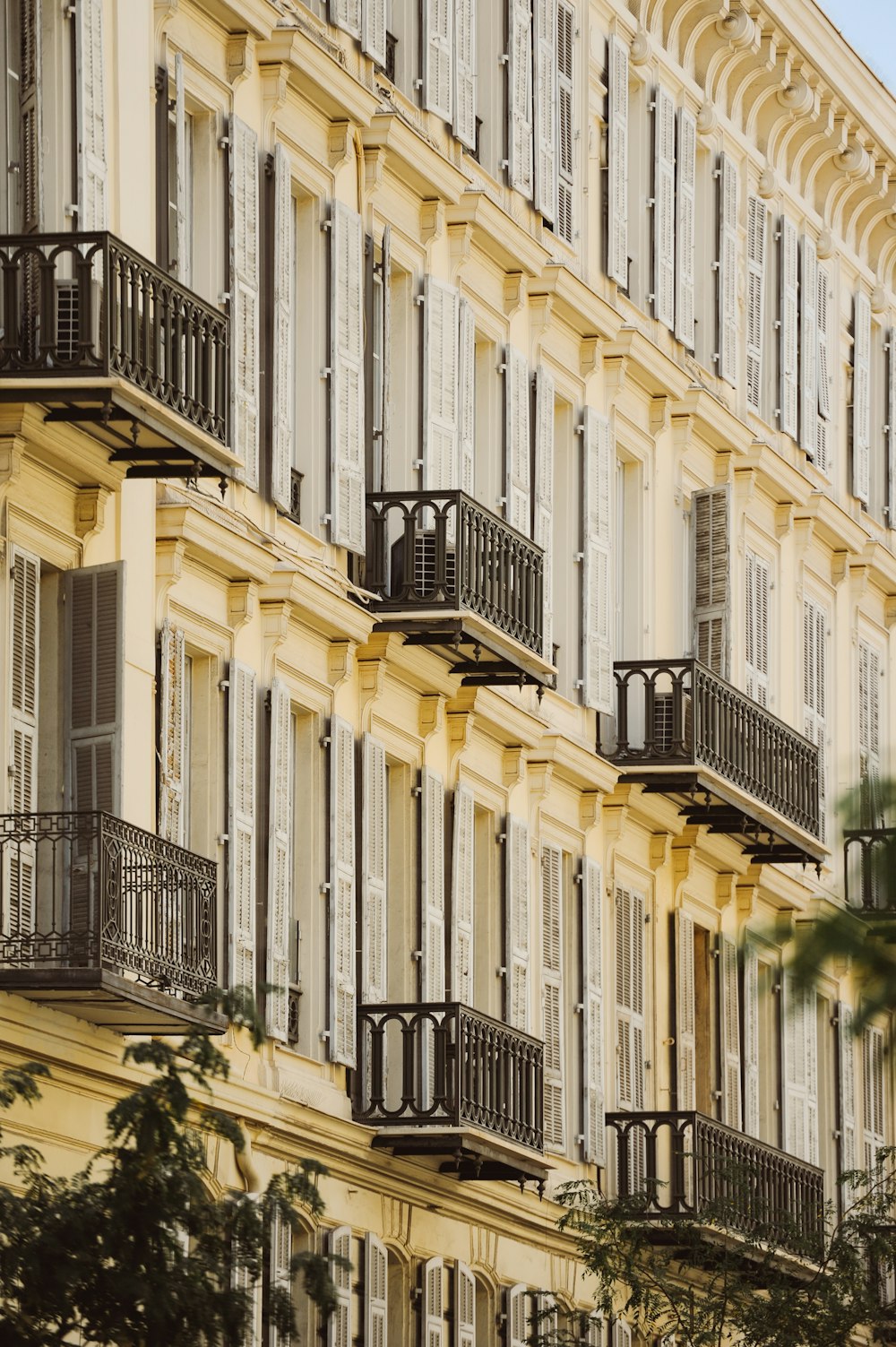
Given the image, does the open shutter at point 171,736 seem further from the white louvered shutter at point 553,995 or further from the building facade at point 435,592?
the white louvered shutter at point 553,995

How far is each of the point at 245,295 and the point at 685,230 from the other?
1243 centimetres

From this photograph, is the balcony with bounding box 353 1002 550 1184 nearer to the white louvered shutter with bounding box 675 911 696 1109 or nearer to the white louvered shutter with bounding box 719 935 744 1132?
the white louvered shutter with bounding box 675 911 696 1109

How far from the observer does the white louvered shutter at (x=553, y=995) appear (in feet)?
109

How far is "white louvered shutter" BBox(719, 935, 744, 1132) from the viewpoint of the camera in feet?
125

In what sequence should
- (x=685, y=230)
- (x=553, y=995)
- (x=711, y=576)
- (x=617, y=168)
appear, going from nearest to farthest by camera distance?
(x=553, y=995)
(x=617, y=168)
(x=711, y=576)
(x=685, y=230)

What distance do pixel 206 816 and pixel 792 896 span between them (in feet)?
48.3

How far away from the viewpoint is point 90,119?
24.3m

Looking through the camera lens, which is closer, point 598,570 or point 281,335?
point 281,335

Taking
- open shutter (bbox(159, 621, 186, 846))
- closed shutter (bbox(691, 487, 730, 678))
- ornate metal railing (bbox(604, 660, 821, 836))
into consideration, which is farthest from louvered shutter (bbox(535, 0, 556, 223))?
open shutter (bbox(159, 621, 186, 846))

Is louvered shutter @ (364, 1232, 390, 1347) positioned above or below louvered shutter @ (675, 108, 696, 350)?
below

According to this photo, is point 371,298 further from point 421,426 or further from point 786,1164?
point 786,1164

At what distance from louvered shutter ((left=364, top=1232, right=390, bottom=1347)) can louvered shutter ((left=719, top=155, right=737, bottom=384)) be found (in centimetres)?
1377

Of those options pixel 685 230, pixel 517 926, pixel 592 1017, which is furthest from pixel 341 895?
pixel 685 230

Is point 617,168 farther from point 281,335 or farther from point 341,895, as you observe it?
point 341,895
